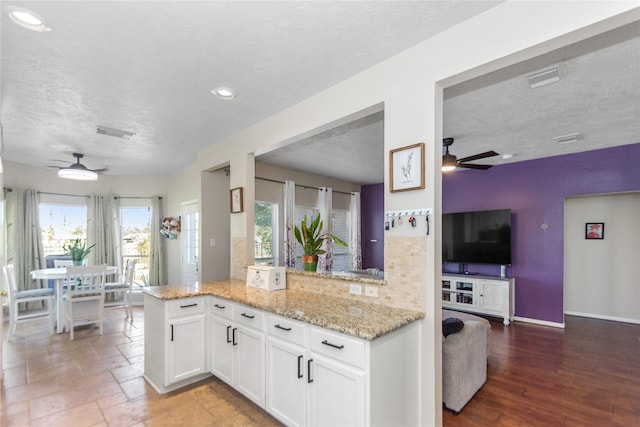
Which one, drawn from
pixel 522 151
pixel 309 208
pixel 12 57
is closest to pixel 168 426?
pixel 12 57

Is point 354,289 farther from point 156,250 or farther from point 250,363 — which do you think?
point 156,250

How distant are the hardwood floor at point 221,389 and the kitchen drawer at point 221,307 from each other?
670 mm

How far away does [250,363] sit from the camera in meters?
2.37

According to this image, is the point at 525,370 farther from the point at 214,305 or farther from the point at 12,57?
the point at 12,57

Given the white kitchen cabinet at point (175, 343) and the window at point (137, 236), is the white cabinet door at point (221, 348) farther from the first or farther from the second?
the window at point (137, 236)

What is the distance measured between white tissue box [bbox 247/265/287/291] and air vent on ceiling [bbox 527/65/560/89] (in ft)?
8.60

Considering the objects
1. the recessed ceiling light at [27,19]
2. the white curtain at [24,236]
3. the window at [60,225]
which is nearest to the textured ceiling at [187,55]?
the recessed ceiling light at [27,19]

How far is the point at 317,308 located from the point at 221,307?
3.34ft

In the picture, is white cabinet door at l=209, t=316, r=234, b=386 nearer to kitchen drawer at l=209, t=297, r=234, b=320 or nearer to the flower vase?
kitchen drawer at l=209, t=297, r=234, b=320

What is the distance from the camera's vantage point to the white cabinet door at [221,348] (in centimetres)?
258

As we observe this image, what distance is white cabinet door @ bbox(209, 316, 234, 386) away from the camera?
8.47 feet

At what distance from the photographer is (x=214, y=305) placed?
9.11 feet

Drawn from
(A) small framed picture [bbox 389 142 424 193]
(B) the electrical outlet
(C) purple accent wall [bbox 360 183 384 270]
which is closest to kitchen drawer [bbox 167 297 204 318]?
(B) the electrical outlet

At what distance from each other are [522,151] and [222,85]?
4.23m
